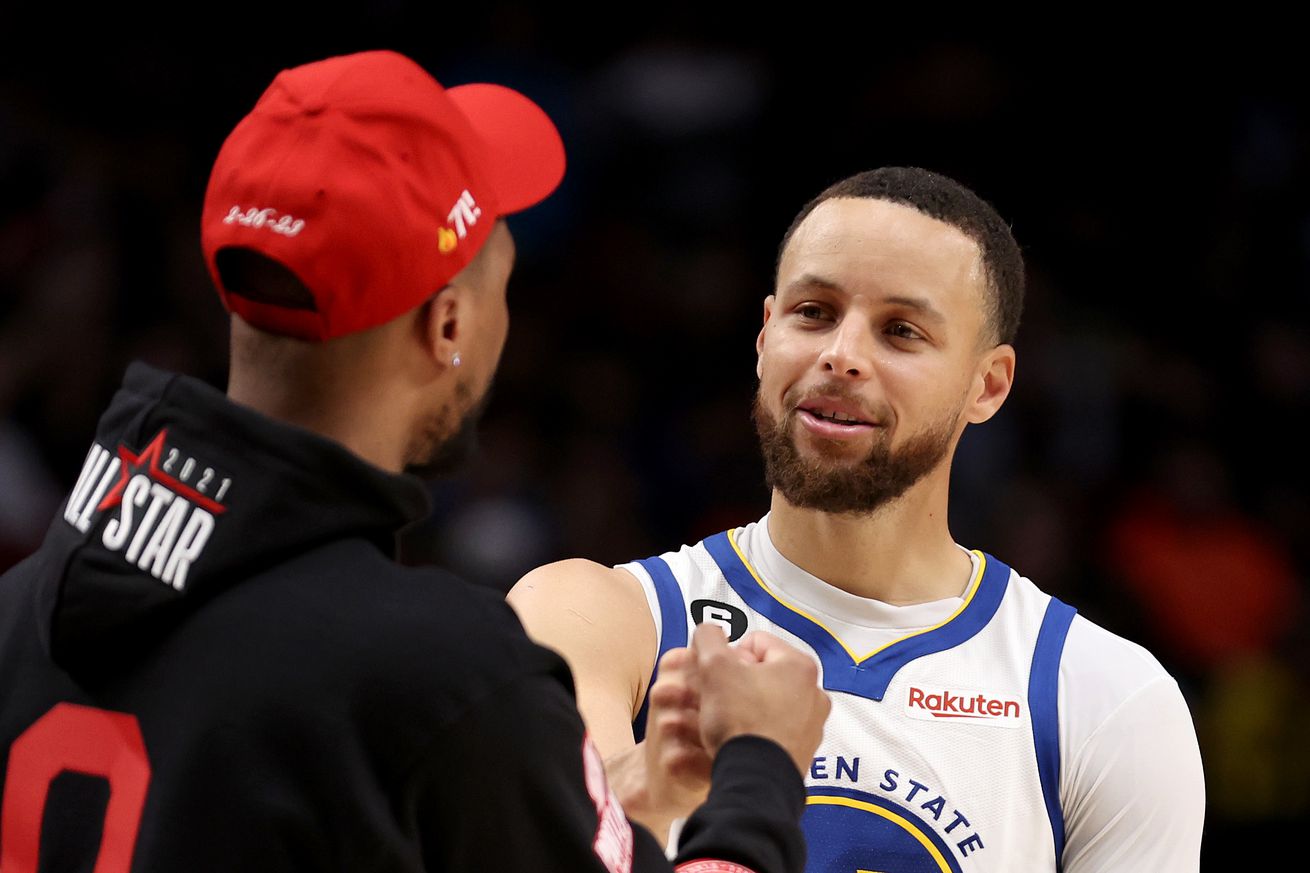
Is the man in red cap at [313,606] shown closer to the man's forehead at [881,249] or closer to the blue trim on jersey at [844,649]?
the blue trim on jersey at [844,649]

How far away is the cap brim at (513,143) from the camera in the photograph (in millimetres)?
2188

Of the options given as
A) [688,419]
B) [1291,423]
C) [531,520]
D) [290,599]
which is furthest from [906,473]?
[1291,423]

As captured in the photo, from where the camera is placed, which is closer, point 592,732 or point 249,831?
point 249,831

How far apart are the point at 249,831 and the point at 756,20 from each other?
24.5ft

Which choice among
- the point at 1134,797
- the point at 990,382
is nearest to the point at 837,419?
the point at 990,382

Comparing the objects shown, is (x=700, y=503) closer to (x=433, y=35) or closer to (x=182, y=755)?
(x=433, y=35)

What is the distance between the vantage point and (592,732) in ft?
9.46

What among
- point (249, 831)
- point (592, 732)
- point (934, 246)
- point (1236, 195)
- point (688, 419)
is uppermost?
point (1236, 195)

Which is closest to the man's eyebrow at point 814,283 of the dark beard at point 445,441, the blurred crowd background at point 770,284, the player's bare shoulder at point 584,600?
the player's bare shoulder at point 584,600

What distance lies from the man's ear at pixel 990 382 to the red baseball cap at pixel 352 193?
5.37 ft

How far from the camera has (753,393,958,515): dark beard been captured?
328 centimetres

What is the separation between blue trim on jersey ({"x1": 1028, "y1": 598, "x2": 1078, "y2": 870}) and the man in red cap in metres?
1.10

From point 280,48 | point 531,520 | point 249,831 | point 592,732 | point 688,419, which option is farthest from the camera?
point 280,48

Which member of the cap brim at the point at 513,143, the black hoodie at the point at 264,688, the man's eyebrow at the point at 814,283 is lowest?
the black hoodie at the point at 264,688
